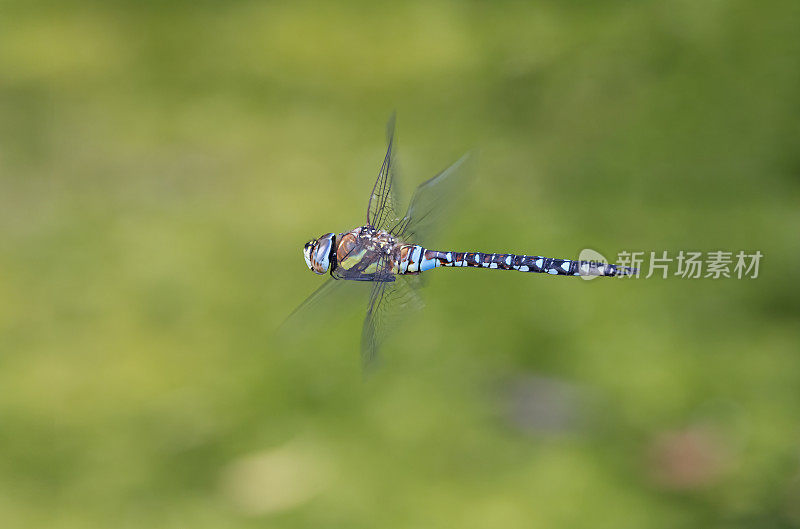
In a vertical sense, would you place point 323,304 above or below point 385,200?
below

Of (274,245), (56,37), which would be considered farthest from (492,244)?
(56,37)

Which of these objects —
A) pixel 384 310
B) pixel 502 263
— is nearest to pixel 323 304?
pixel 384 310

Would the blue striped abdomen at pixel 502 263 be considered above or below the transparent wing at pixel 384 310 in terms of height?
above

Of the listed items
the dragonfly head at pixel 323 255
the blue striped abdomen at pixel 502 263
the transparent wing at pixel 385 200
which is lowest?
the dragonfly head at pixel 323 255

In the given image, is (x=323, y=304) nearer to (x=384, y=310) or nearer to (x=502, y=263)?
(x=384, y=310)

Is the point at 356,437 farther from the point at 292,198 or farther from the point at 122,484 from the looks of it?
the point at 292,198

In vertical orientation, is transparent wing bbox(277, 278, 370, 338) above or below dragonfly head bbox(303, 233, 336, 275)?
below

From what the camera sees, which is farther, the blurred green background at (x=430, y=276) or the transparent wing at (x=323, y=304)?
the blurred green background at (x=430, y=276)
